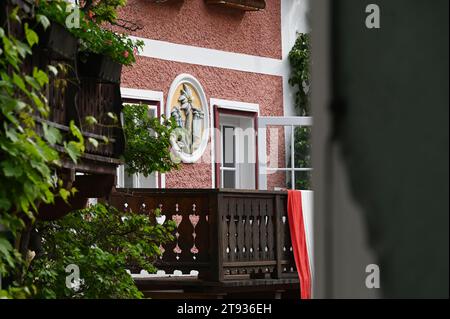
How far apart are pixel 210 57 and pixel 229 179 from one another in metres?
1.64

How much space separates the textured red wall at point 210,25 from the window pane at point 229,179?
1605 mm

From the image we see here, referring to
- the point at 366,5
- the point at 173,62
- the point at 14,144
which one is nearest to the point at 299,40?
the point at 173,62

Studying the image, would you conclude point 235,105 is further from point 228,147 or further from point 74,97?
point 74,97

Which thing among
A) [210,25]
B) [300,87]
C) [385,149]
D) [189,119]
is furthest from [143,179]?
[385,149]

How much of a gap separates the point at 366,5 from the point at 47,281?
7092mm

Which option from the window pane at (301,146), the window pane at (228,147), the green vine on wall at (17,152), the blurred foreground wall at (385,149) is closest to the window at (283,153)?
the window pane at (301,146)

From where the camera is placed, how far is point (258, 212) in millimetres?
13703

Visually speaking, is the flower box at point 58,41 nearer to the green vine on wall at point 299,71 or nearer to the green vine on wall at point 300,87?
the green vine on wall at point 300,87

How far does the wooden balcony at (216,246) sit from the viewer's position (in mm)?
12734

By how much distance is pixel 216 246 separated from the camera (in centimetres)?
1288

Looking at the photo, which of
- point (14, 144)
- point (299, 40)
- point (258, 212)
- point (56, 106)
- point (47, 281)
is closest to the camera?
point (14, 144)

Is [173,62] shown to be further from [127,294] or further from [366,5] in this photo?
[366,5]

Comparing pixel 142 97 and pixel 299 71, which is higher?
pixel 299 71

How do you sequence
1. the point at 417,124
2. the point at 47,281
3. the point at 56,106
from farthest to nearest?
the point at 47,281 → the point at 56,106 → the point at 417,124
